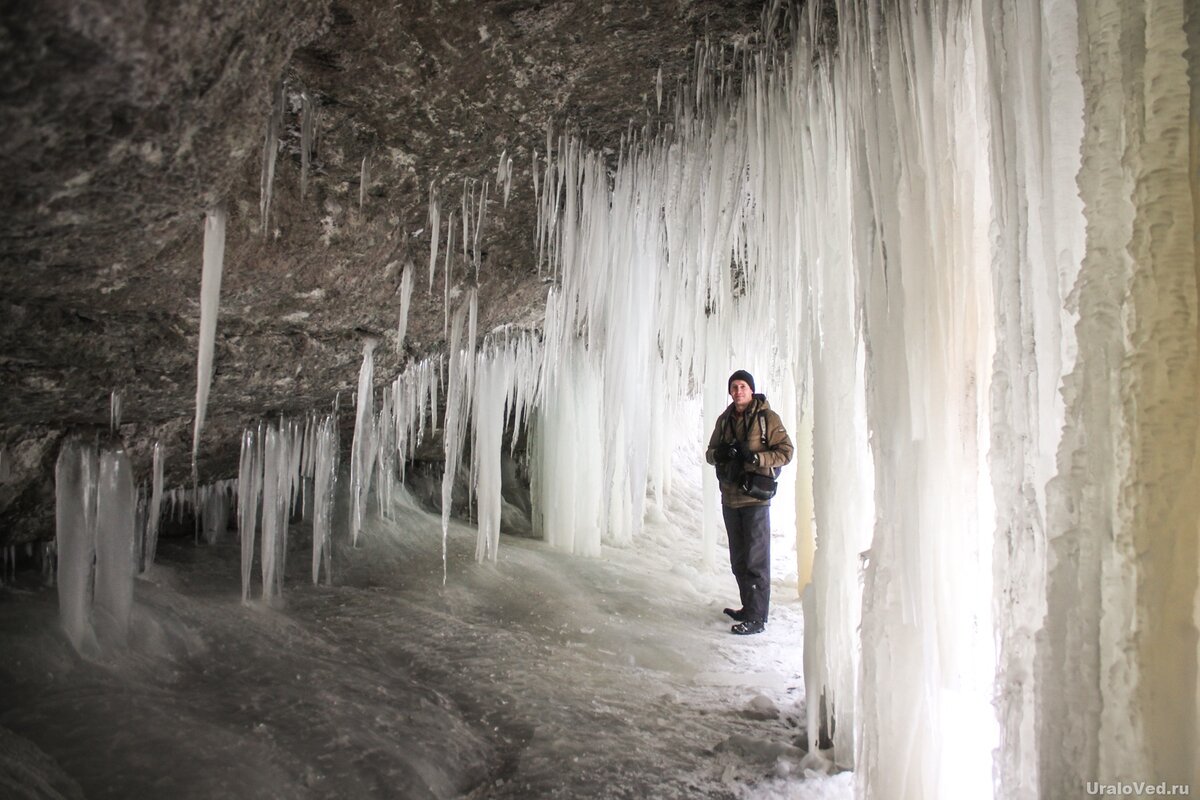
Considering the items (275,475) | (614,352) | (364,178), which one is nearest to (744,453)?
(614,352)

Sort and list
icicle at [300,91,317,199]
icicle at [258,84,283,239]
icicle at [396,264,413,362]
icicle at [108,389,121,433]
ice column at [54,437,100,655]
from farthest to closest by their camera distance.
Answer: icicle at [396,264,413,362] < icicle at [108,389,121,433] < ice column at [54,437,100,655] < icicle at [300,91,317,199] < icicle at [258,84,283,239]

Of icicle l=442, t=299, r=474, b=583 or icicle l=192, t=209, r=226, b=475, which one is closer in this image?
icicle l=192, t=209, r=226, b=475

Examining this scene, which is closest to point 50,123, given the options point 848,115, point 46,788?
point 46,788

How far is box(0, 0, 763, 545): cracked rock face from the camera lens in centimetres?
155

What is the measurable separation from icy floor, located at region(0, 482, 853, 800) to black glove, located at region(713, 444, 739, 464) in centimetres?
122

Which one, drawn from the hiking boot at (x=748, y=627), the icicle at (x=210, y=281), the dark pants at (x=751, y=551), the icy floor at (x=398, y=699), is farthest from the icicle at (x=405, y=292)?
the hiking boot at (x=748, y=627)

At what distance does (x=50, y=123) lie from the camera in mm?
1507

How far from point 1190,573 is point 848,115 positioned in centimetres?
186

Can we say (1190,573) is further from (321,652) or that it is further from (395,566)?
(395,566)

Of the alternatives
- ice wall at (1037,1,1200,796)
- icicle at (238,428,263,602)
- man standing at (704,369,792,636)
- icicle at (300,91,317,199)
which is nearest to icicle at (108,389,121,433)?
icicle at (238,428,263,602)

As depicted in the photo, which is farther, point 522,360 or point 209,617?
point 522,360

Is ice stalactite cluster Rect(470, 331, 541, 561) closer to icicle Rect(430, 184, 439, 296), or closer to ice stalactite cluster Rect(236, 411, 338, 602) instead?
ice stalactite cluster Rect(236, 411, 338, 602)

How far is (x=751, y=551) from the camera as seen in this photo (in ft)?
15.5

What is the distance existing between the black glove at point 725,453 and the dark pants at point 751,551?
1.10 feet
